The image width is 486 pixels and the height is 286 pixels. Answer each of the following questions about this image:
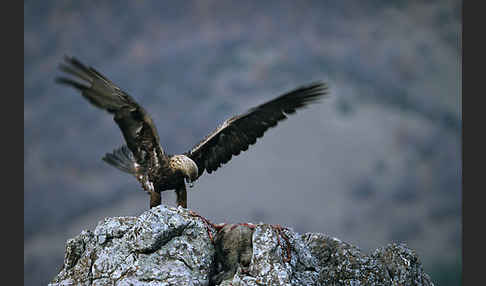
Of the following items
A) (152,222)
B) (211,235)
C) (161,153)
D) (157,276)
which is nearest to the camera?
(157,276)

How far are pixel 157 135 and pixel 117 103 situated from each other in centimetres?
118

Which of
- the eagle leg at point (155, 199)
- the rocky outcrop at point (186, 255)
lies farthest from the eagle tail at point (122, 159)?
the rocky outcrop at point (186, 255)

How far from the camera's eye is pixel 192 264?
8.15 meters

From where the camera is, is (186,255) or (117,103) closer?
(186,255)

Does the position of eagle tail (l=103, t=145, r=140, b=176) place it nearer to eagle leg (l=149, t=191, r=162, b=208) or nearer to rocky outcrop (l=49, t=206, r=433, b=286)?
eagle leg (l=149, t=191, r=162, b=208)

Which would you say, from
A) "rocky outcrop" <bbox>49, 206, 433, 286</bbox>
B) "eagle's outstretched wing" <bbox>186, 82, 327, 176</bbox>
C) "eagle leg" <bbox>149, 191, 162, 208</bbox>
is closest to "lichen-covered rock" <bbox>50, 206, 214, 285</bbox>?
"rocky outcrop" <bbox>49, 206, 433, 286</bbox>

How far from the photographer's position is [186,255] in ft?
27.0

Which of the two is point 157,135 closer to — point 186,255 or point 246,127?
point 246,127

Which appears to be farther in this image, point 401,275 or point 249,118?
point 249,118

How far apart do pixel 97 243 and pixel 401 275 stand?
6.82 m

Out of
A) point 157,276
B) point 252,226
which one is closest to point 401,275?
point 252,226

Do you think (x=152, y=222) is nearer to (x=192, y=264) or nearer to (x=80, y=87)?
(x=192, y=264)

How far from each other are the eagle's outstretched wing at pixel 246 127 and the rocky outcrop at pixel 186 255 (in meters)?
2.67

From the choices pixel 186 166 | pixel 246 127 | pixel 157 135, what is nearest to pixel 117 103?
pixel 157 135
